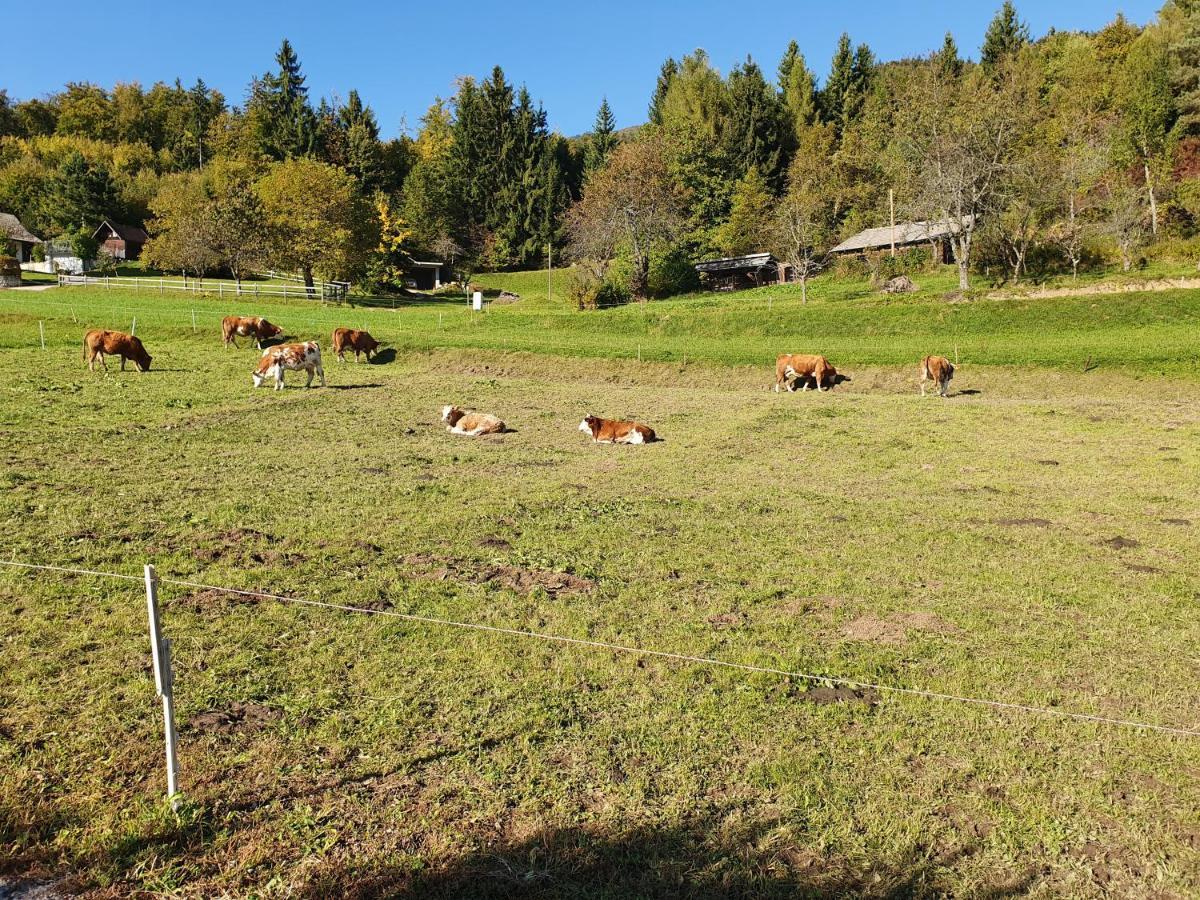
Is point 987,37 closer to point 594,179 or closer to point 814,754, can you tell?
point 594,179

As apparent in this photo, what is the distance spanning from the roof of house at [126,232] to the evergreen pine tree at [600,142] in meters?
48.1

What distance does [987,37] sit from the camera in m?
84.1

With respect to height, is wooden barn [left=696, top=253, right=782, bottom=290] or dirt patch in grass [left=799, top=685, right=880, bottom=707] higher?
wooden barn [left=696, top=253, right=782, bottom=290]

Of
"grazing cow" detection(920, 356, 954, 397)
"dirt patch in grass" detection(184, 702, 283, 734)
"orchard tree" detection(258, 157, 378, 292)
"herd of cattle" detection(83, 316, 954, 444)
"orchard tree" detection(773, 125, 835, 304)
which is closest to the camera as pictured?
"dirt patch in grass" detection(184, 702, 283, 734)

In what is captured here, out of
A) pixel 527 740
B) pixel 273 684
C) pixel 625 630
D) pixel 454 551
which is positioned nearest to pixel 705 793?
pixel 527 740

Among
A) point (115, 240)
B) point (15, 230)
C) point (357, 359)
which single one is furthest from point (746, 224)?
point (15, 230)

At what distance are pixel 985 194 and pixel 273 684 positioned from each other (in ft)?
163

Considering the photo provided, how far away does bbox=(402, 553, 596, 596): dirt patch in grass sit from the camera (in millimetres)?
7703

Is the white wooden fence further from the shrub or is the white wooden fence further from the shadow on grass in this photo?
the shadow on grass

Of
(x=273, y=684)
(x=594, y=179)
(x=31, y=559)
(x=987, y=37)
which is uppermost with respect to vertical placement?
(x=987, y=37)

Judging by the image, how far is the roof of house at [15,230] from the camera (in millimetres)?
72000

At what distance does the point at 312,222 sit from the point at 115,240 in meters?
36.3

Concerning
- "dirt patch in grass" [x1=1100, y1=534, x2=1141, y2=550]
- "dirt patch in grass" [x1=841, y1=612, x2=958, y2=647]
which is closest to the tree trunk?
"dirt patch in grass" [x1=1100, y1=534, x2=1141, y2=550]

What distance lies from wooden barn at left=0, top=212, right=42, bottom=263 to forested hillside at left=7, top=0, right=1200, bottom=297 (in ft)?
10.3
